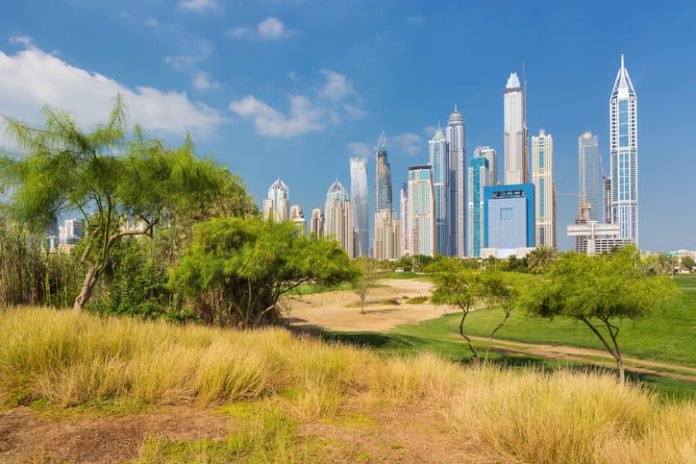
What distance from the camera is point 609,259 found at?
578 inches

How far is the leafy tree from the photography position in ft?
47.0

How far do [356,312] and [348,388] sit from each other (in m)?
39.5

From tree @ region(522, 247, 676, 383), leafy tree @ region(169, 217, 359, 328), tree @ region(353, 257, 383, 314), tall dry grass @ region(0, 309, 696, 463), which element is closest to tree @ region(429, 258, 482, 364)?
tree @ region(522, 247, 676, 383)

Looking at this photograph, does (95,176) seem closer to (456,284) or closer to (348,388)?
(348,388)

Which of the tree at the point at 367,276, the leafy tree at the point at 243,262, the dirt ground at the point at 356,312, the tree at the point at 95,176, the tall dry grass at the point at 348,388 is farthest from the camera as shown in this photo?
the tree at the point at 367,276

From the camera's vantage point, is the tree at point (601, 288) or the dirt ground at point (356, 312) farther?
the dirt ground at point (356, 312)

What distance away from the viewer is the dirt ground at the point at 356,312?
110 feet

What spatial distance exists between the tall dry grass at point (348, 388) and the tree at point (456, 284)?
30.3 ft

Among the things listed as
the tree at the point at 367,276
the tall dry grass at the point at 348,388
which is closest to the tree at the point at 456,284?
the tall dry grass at the point at 348,388

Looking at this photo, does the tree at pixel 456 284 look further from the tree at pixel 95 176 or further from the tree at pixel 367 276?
the tree at pixel 367 276

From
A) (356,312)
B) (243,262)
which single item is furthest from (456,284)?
(356,312)

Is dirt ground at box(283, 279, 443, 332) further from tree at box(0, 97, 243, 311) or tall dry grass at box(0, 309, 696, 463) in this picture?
tall dry grass at box(0, 309, 696, 463)

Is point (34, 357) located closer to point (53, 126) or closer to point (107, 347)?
point (107, 347)

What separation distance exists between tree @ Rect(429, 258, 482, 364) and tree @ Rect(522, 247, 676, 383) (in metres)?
2.15
